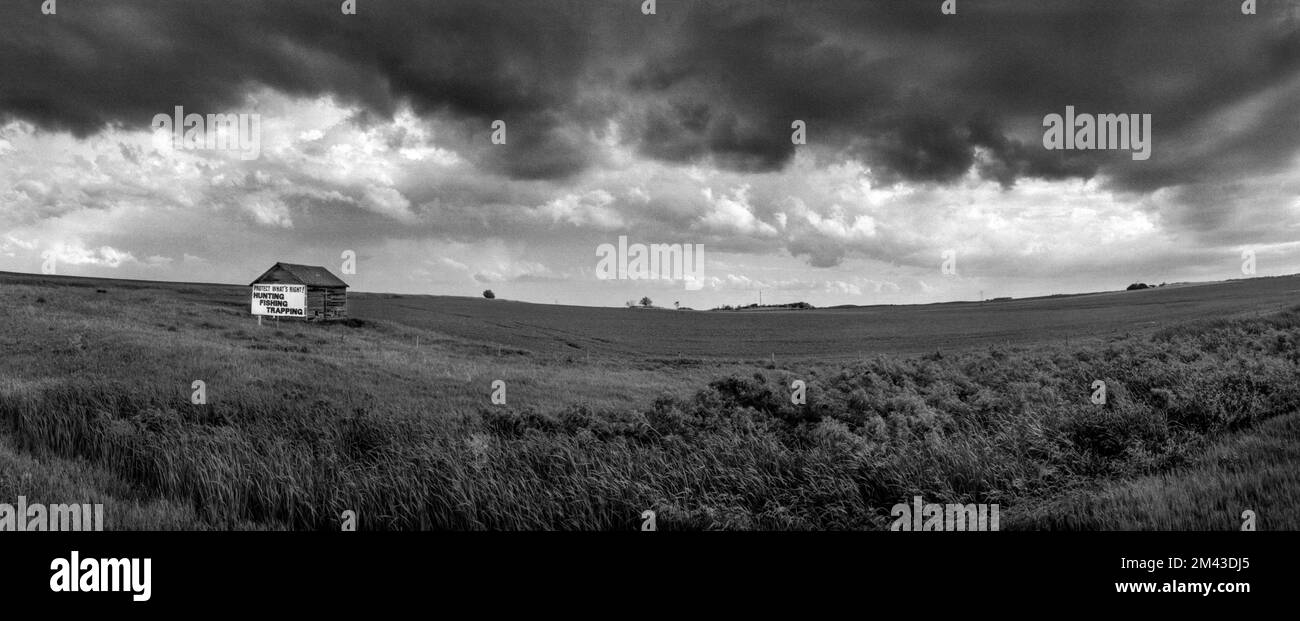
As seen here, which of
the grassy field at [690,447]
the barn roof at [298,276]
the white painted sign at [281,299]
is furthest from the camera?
the barn roof at [298,276]

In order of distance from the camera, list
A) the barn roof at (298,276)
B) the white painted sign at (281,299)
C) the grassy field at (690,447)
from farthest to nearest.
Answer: the barn roof at (298,276) → the white painted sign at (281,299) → the grassy field at (690,447)

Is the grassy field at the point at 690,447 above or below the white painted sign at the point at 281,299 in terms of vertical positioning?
below

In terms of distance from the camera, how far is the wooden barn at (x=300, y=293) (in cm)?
4459

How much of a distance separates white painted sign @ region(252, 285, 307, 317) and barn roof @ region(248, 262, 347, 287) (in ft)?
40.8

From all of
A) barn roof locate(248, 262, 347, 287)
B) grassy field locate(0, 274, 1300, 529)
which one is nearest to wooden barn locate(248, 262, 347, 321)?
barn roof locate(248, 262, 347, 287)

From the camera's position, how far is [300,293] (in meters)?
45.2

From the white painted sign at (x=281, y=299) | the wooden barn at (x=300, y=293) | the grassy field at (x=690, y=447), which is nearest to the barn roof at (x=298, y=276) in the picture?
the wooden barn at (x=300, y=293)

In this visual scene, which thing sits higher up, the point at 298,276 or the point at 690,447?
the point at 298,276

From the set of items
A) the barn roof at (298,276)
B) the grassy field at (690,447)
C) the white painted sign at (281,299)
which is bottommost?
the grassy field at (690,447)

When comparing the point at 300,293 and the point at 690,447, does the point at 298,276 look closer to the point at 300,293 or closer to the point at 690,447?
the point at 300,293

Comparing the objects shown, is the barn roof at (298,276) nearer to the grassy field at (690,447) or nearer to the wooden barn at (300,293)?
the wooden barn at (300,293)

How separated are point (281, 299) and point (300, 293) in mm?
1560

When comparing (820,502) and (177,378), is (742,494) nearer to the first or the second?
(820,502)

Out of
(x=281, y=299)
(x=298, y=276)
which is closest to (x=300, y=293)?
(x=281, y=299)
